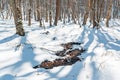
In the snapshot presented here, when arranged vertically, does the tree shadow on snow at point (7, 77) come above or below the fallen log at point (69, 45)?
below

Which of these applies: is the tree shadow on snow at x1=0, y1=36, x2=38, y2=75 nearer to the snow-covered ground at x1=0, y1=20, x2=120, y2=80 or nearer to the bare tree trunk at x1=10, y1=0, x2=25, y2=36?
the snow-covered ground at x1=0, y1=20, x2=120, y2=80

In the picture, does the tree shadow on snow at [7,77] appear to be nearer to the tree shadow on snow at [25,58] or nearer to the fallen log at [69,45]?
the tree shadow on snow at [25,58]

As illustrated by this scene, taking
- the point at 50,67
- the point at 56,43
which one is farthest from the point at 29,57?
the point at 56,43

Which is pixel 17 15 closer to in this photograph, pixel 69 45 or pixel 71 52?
pixel 69 45

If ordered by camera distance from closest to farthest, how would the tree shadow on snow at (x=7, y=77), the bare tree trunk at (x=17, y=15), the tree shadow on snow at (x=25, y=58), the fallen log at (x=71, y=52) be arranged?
the tree shadow on snow at (x=7, y=77) → the tree shadow on snow at (x=25, y=58) → the fallen log at (x=71, y=52) → the bare tree trunk at (x=17, y=15)

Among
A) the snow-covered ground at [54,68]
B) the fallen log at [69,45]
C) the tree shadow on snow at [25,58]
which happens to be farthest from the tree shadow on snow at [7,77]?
the fallen log at [69,45]

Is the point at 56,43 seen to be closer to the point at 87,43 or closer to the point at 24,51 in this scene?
the point at 87,43

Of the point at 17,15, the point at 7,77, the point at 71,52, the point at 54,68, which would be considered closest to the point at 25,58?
the point at 54,68

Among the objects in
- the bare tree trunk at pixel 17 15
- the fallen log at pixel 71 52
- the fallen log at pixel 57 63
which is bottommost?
the fallen log at pixel 57 63

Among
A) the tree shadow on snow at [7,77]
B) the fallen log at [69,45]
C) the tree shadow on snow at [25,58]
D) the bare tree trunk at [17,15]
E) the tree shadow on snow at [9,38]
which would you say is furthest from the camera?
the bare tree trunk at [17,15]

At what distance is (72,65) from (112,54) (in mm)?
1591

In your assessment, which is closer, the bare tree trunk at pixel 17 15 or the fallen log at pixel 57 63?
the fallen log at pixel 57 63

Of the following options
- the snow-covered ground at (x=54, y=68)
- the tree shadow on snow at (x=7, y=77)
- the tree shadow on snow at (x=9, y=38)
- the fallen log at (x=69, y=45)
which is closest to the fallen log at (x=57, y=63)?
the snow-covered ground at (x=54, y=68)

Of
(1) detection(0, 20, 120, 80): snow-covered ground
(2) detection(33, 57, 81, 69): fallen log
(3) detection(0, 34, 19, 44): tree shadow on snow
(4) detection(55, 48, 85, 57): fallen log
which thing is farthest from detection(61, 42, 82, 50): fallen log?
(3) detection(0, 34, 19, 44): tree shadow on snow
